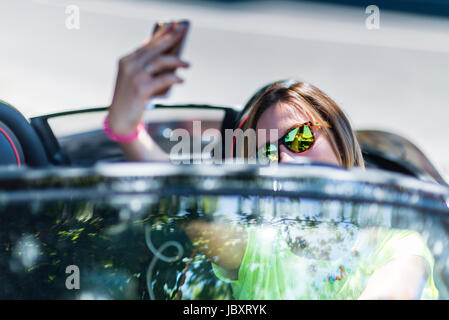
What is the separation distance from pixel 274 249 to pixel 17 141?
92cm

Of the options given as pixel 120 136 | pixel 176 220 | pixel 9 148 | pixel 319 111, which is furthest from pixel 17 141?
pixel 319 111

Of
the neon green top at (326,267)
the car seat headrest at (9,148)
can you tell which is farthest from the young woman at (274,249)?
the car seat headrest at (9,148)

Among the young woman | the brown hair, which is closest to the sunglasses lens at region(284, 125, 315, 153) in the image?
the young woman

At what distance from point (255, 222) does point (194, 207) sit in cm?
16

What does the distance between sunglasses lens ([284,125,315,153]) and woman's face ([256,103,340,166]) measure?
0.04 feet

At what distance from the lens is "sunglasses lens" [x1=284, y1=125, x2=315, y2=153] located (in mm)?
1260

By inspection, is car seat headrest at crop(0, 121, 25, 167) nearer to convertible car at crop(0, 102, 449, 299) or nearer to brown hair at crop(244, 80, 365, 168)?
convertible car at crop(0, 102, 449, 299)

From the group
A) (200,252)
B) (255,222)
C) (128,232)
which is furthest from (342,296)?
(128,232)

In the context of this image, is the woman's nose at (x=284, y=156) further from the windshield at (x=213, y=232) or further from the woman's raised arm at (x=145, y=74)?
the woman's raised arm at (x=145, y=74)

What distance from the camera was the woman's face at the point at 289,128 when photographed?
1266 mm

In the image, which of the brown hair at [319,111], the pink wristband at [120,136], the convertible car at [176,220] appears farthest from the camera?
the brown hair at [319,111]

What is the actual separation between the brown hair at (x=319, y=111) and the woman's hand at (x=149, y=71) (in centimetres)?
59

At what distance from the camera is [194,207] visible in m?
1.01

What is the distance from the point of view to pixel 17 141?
1.47 m
